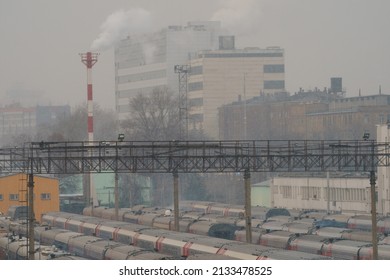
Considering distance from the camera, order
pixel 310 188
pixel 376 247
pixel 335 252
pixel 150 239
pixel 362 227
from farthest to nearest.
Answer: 1. pixel 310 188
2. pixel 362 227
3. pixel 150 239
4. pixel 335 252
5. pixel 376 247

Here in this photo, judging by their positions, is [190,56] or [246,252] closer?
[246,252]

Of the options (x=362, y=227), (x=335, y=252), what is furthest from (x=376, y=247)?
(x=362, y=227)

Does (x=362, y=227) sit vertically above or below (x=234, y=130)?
below

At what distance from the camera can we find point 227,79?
74.6 meters

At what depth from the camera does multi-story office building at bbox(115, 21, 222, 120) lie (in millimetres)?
60062

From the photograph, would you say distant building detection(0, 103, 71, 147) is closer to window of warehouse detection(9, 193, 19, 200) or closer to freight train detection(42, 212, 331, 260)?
window of warehouse detection(9, 193, 19, 200)

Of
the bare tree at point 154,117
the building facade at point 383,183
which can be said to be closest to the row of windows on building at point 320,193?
the building facade at point 383,183

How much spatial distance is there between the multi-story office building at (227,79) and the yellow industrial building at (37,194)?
16.8m

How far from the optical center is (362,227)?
45.2 meters

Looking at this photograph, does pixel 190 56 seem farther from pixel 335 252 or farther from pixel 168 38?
pixel 335 252

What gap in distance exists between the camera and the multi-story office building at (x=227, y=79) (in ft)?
233

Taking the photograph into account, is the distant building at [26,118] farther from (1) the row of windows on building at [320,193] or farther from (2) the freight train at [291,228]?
(1) the row of windows on building at [320,193]

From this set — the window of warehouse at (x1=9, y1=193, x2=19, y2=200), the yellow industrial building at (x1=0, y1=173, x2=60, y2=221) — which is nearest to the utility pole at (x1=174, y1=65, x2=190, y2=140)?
the yellow industrial building at (x1=0, y1=173, x2=60, y2=221)

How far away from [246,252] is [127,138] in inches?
1636
